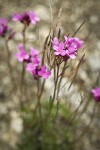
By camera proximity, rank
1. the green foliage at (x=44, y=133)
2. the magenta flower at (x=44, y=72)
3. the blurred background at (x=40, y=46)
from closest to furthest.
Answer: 1. the magenta flower at (x=44, y=72)
2. the green foliage at (x=44, y=133)
3. the blurred background at (x=40, y=46)

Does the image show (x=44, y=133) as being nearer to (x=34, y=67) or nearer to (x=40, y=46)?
(x=40, y=46)

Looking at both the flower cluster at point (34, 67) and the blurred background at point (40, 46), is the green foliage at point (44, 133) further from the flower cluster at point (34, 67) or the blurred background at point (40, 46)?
the flower cluster at point (34, 67)

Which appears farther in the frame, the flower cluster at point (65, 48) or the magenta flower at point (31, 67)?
the magenta flower at point (31, 67)

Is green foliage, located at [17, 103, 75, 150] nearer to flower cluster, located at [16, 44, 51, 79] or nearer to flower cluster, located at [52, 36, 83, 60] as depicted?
flower cluster, located at [16, 44, 51, 79]

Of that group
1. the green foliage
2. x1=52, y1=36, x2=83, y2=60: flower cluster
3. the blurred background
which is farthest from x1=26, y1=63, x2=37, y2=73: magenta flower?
the green foliage

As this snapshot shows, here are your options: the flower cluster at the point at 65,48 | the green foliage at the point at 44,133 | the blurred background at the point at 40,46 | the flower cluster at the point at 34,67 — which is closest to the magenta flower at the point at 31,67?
the flower cluster at the point at 34,67

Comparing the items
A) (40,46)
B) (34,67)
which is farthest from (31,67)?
(40,46)

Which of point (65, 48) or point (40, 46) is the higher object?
point (40, 46)

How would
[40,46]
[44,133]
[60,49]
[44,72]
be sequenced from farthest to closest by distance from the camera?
[40,46] → [44,133] → [44,72] → [60,49]

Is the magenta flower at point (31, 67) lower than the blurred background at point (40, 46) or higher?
lower
